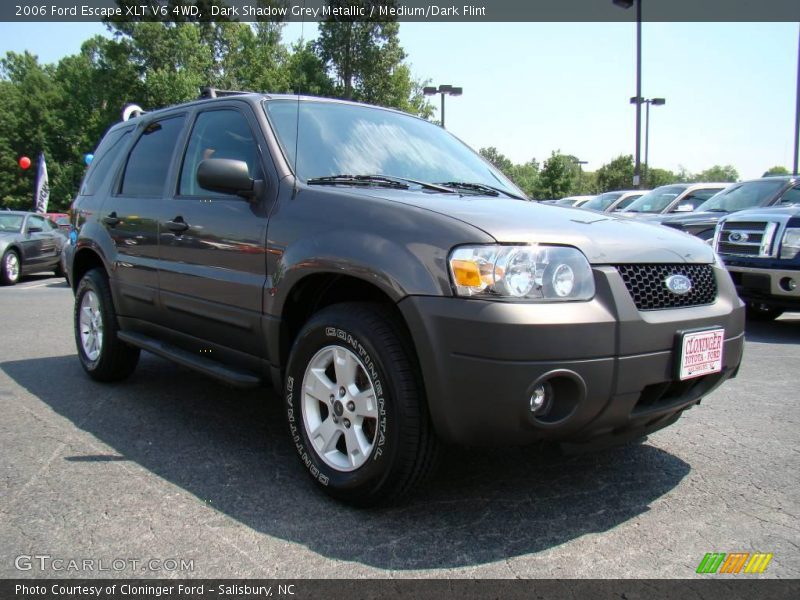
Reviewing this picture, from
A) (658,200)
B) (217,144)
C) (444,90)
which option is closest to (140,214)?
(217,144)

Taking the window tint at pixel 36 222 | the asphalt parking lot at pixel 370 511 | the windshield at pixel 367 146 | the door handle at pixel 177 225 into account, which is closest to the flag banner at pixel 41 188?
the window tint at pixel 36 222

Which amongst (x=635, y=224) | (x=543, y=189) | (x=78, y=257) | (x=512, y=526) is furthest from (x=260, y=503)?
(x=543, y=189)

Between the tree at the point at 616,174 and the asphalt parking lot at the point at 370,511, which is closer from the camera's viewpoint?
the asphalt parking lot at the point at 370,511

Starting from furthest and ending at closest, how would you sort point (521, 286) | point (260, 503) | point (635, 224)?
point (635, 224) < point (260, 503) < point (521, 286)

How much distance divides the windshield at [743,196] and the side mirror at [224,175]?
7810 mm

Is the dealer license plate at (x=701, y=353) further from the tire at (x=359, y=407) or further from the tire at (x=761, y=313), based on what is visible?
the tire at (x=761, y=313)

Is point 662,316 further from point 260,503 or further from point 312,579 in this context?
point 260,503

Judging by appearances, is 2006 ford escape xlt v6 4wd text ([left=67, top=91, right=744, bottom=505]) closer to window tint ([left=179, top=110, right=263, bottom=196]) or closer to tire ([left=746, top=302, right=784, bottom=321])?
window tint ([left=179, top=110, right=263, bottom=196])

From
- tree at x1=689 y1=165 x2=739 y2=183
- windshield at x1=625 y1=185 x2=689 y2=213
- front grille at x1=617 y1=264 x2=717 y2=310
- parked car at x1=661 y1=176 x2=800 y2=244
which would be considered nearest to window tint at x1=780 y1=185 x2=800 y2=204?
parked car at x1=661 y1=176 x2=800 y2=244

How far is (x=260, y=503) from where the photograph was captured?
110 inches

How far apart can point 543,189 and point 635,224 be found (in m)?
42.4

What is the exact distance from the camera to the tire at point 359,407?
251cm

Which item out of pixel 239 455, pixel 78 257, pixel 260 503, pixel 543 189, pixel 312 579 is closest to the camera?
pixel 312 579

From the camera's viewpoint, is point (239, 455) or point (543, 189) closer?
point (239, 455)
